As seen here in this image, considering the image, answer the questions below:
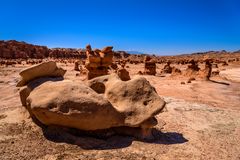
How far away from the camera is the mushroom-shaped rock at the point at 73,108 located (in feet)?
20.1

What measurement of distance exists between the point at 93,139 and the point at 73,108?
0.90 meters

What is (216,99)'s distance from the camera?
1334cm

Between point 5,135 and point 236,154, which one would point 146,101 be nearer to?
point 236,154

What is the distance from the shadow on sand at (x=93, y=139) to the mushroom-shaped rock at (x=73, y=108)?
0.20 m

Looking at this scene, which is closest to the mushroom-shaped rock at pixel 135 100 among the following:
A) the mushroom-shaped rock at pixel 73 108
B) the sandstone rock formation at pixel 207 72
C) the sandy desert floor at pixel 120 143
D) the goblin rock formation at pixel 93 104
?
the goblin rock formation at pixel 93 104

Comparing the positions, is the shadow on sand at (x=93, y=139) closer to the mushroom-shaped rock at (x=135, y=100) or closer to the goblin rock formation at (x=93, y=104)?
the goblin rock formation at (x=93, y=104)

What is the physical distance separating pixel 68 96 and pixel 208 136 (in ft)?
12.5

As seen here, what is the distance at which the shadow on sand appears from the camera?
6.21 meters

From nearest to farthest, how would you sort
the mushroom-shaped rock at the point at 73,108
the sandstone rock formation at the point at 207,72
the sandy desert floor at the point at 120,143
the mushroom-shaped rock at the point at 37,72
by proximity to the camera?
the sandy desert floor at the point at 120,143 → the mushroom-shaped rock at the point at 73,108 → the mushroom-shaped rock at the point at 37,72 → the sandstone rock formation at the point at 207,72

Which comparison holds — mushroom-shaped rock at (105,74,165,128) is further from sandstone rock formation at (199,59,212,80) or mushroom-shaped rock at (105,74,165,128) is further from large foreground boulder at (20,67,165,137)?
sandstone rock formation at (199,59,212,80)

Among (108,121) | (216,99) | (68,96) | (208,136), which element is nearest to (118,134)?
(108,121)

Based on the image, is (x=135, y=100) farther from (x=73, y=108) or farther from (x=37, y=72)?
(x=37, y=72)

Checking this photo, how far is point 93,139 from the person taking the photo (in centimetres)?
643

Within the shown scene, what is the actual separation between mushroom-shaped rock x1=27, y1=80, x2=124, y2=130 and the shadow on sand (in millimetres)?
196
